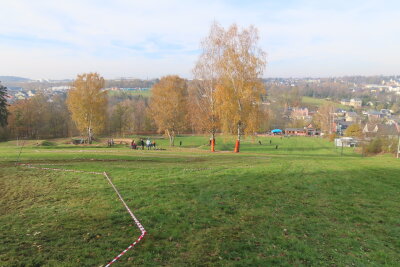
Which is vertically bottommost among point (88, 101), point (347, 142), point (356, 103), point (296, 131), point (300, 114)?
point (347, 142)

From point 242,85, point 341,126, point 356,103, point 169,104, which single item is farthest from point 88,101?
point 356,103

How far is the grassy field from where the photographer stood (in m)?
6.12

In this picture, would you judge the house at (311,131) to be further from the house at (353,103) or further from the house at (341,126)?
the house at (353,103)

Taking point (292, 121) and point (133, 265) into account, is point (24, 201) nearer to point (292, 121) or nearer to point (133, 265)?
point (133, 265)

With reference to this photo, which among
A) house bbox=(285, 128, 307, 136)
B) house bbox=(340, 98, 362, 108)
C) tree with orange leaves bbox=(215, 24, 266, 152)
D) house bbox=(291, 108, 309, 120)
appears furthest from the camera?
house bbox=(340, 98, 362, 108)

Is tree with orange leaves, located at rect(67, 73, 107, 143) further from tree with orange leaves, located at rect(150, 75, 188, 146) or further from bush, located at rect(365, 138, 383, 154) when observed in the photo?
bush, located at rect(365, 138, 383, 154)

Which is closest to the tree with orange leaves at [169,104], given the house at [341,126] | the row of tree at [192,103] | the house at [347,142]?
the row of tree at [192,103]

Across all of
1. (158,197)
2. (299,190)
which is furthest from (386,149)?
(158,197)

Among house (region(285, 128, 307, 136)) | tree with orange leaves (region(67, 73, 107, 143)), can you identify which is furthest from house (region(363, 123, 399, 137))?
tree with orange leaves (region(67, 73, 107, 143))

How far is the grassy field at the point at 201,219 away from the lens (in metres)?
6.12

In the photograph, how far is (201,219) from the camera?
821cm

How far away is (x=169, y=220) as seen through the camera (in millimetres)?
8070

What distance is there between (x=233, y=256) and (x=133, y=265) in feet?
7.57

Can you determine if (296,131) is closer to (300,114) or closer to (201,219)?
(300,114)
